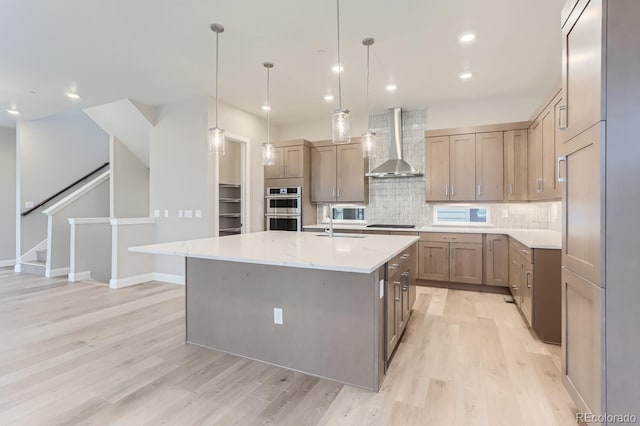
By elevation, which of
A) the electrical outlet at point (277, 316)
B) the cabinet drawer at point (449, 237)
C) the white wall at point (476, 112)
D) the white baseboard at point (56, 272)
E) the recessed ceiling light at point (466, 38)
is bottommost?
the white baseboard at point (56, 272)

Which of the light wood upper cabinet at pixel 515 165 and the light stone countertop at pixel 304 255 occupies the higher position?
the light wood upper cabinet at pixel 515 165

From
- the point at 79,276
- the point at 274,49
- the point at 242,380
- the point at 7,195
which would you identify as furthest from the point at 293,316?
the point at 7,195

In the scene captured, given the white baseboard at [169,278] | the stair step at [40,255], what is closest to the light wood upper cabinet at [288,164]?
the white baseboard at [169,278]

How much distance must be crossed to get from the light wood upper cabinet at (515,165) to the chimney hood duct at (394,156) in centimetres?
123

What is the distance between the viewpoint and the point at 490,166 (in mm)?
4621

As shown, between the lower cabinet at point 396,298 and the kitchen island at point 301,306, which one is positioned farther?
the lower cabinet at point 396,298

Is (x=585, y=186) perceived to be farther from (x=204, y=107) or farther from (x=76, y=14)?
(x=204, y=107)

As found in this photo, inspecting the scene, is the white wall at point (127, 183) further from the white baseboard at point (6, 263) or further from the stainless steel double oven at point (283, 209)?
the white baseboard at point (6, 263)

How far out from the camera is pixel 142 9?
2.66 metres

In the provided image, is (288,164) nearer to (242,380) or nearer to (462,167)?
(462,167)

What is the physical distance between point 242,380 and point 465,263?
11.3 feet

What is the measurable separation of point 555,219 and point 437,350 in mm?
2756

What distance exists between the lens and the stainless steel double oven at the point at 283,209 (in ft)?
18.1

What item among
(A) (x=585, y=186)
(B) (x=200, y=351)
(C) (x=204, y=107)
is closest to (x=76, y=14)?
(C) (x=204, y=107)
